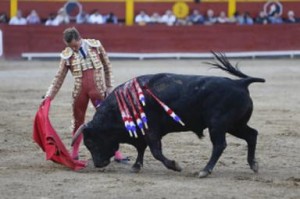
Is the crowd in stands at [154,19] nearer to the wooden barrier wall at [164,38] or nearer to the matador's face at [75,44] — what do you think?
the wooden barrier wall at [164,38]

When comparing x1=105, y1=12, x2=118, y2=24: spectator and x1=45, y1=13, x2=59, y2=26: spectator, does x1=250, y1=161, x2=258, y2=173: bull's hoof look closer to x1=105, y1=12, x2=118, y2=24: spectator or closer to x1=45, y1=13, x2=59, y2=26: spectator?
x1=45, y1=13, x2=59, y2=26: spectator

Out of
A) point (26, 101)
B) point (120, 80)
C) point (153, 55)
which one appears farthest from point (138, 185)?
point (153, 55)

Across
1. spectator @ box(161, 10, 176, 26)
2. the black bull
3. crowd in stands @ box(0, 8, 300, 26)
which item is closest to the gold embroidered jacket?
the black bull

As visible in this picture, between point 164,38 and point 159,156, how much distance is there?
14.5 meters

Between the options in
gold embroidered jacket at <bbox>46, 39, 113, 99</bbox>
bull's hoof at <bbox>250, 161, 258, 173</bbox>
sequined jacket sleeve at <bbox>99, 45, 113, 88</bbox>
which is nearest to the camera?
bull's hoof at <bbox>250, 161, 258, 173</bbox>

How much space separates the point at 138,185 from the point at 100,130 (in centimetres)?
85

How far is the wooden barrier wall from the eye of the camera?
814 inches

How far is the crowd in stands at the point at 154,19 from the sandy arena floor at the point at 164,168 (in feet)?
28.3

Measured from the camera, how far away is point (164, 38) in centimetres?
2108

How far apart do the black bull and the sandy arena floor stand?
0.18 m

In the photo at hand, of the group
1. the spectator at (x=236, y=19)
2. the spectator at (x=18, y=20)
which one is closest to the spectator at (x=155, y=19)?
the spectator at (x=236, y=19)

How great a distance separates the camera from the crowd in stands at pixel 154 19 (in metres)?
21.5

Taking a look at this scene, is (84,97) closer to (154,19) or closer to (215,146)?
(215,146)

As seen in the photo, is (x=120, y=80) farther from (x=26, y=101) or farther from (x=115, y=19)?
(x=115, y=19)
